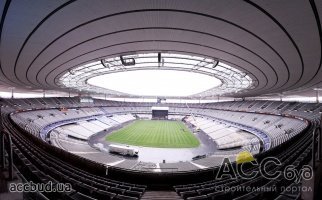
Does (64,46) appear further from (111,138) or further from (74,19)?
(111,138)

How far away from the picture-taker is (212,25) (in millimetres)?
7047

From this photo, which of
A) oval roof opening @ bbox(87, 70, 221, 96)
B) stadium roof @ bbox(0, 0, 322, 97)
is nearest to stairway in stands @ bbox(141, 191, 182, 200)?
stadium roof @ bbox(0, 0, 322, 97)

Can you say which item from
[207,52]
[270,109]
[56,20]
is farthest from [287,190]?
[270,109]

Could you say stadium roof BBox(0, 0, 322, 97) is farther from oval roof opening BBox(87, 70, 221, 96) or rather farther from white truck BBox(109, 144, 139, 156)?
white truck BBox(109, 144, 139, 156)

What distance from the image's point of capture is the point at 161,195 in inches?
286

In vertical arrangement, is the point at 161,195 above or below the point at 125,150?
above

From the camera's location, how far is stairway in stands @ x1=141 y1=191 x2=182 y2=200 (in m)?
6.84

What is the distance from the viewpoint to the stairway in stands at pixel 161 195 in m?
6.84

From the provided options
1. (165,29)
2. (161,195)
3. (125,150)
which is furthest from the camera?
(125,150)

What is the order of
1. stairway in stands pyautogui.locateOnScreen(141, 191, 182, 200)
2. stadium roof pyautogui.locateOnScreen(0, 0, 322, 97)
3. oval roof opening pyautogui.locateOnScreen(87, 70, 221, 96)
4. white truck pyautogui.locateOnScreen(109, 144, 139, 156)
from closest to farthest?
stadium roof pyautogui.locateOnScreen(0, 0, 322, 97)
stairway in stands pyautogui.locateOnScreen(141, 191, 182, 200)
oval roof opening pyautogui.locateOnScreen(87, 70, 221, 96)
white truck pyautogui.locateOnScreen(109, 144, 139, 156)

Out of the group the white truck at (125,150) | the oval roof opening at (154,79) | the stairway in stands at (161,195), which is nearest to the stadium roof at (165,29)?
the stairway in stands at (161,195)

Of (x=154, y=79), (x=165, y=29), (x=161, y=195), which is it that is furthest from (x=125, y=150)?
(x=165, y=29)

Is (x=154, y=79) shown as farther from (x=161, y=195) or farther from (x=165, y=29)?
(x=161, y=195)

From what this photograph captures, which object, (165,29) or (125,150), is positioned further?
(125,150)
